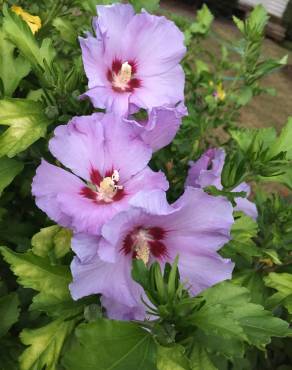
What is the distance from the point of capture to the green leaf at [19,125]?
40.8 inches

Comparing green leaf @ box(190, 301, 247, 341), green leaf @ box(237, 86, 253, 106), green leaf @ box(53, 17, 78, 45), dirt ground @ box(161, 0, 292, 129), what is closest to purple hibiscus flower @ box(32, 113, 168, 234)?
green leaf @ box(190, 301, 247, 341)

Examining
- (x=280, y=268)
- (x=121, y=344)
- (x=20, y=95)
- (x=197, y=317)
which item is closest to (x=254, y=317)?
(x=197, y=317)

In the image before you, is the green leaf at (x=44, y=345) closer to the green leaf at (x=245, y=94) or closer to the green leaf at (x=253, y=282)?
the green leaf at (x=253, y=282)

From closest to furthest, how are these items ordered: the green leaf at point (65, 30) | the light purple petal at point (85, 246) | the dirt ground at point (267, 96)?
the light purple petal at point (85, 246), the green leaf at point (65, 30), the dirt ground at point (267, 96)

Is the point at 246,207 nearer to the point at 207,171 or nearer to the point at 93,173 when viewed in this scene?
the point at 207,171

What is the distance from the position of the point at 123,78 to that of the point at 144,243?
12.9 inches

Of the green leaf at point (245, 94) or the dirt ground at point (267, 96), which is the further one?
the dirt ground at point (267, 96)

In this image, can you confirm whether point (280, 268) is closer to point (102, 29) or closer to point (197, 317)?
point (197, 317)

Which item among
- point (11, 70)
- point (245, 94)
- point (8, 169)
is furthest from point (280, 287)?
point (245, 94)

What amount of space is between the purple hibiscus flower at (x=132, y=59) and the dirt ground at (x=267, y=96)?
12.9 feet

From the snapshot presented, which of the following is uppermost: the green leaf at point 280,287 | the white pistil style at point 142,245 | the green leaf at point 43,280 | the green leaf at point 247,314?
the white pistil style at point 142,245

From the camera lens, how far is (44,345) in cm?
107

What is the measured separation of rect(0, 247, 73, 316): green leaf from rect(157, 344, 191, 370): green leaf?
0.20 metres

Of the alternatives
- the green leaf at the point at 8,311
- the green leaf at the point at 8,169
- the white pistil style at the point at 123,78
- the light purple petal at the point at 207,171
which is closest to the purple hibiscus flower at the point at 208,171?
the light purple petal at the point at 207,171
